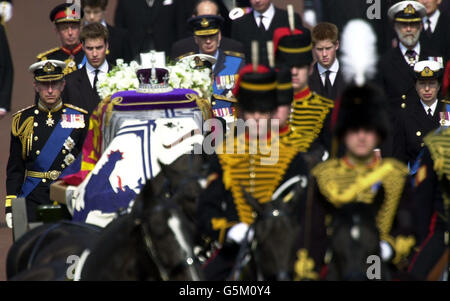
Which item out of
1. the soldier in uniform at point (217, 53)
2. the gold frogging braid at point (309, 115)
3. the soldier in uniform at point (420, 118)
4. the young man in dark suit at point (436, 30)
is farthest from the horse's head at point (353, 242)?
the young man in dark suit at point (436, 30)

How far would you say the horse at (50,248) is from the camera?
29.8ft

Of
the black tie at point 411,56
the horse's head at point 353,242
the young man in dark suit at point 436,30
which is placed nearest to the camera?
the horse's head at point 353,242

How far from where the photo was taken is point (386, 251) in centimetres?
732

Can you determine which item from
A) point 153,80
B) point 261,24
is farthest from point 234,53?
point 153,80

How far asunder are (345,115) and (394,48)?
22.0 ft

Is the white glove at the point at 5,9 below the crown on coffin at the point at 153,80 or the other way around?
the other way around

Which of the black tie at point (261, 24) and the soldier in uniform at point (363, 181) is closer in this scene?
the soldier in uniform at point (363, 181)

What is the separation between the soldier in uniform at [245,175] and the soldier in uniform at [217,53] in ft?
15.3

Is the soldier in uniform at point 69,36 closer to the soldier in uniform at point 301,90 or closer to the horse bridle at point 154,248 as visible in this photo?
the soldier in uniform at point 301,90

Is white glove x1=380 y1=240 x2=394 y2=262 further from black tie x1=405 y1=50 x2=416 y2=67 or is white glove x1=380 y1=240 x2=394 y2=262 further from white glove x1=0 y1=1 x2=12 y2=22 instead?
white glove x1=0 y1=1 x2=12 y2=22

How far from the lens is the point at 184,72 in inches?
454

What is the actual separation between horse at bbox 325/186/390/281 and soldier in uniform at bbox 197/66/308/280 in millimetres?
1289
